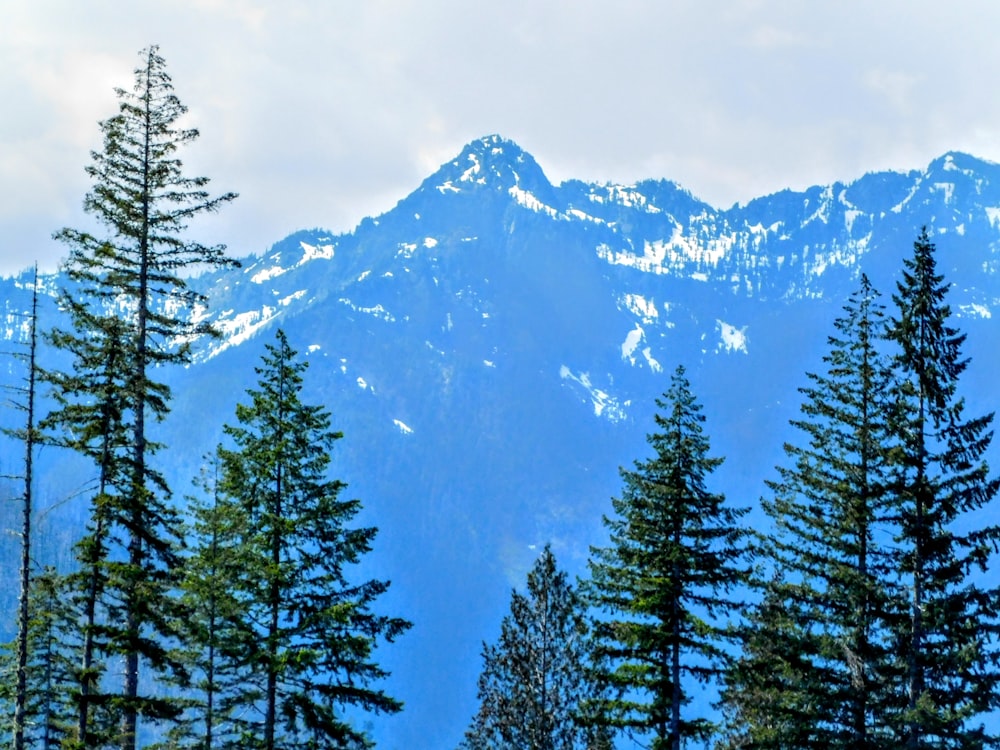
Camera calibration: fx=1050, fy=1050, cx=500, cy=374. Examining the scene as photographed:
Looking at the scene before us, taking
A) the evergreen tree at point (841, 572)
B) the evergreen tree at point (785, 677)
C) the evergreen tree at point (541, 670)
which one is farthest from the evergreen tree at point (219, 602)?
the evergreen tree at point (841, 572)

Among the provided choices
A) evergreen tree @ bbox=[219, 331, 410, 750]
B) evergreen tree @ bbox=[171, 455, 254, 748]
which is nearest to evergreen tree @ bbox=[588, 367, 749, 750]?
evergreen tree @ bbox=[219, 331, 410, 750]

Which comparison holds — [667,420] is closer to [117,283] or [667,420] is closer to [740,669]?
[740,669]

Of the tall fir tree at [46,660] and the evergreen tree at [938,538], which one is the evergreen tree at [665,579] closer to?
the evergreen tree at [938,538]

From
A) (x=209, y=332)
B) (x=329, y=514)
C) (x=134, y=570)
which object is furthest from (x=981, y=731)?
(x=209, y=332)

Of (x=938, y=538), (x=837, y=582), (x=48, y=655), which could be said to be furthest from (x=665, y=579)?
(x=48, y=655)

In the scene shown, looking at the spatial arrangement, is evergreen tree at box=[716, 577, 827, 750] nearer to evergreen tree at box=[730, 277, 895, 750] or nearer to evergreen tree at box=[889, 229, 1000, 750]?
evergreen tree at box=[730, 277, 895, 750]

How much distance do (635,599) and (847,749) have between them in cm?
643

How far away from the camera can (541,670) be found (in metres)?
32.8

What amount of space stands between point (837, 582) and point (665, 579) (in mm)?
4424

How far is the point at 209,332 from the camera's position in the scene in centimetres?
3008

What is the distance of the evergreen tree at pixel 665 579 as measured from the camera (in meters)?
28.5

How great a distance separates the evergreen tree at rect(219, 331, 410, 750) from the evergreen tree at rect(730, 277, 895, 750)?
35.5 ft

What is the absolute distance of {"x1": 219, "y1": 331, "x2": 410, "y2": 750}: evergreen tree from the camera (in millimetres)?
28016

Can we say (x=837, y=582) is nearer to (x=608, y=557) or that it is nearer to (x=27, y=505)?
(x=608, y=557)
